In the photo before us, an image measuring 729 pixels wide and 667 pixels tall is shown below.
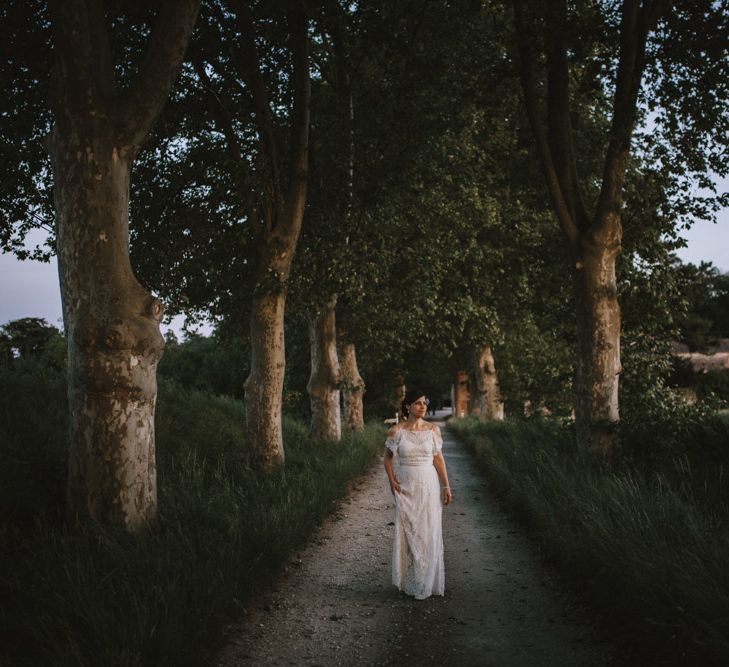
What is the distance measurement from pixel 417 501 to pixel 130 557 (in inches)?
104

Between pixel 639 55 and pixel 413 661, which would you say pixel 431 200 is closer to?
pixel 639 55

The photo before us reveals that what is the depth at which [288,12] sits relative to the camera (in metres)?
11.3

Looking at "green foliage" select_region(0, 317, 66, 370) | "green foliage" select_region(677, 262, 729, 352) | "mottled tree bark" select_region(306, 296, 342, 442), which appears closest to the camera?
"green foliage" select_region(0, 317, 66, 370)

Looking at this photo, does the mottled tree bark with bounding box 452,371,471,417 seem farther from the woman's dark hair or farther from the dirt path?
the woman's dark hair

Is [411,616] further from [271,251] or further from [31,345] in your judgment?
[31,345]

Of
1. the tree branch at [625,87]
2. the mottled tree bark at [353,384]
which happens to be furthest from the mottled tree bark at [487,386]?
the tree branch at [625,87]

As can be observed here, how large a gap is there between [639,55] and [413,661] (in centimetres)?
996

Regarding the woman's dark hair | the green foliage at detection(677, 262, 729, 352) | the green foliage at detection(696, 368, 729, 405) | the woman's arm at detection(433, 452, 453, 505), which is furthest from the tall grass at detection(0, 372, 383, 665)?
the green foliage at detection(677, 262, 729, 352)

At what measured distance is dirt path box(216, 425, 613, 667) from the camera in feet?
15.0

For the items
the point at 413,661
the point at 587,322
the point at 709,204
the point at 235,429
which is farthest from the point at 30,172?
the point at 709,204

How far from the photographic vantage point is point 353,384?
22828mm

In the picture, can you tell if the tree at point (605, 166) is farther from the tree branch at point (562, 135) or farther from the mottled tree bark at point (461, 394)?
the mottled tree bark at point (461, 394)

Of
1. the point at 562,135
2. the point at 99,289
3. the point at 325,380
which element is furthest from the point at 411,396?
the point at 325,380

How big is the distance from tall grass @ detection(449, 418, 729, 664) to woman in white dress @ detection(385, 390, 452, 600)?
53.3 inches
